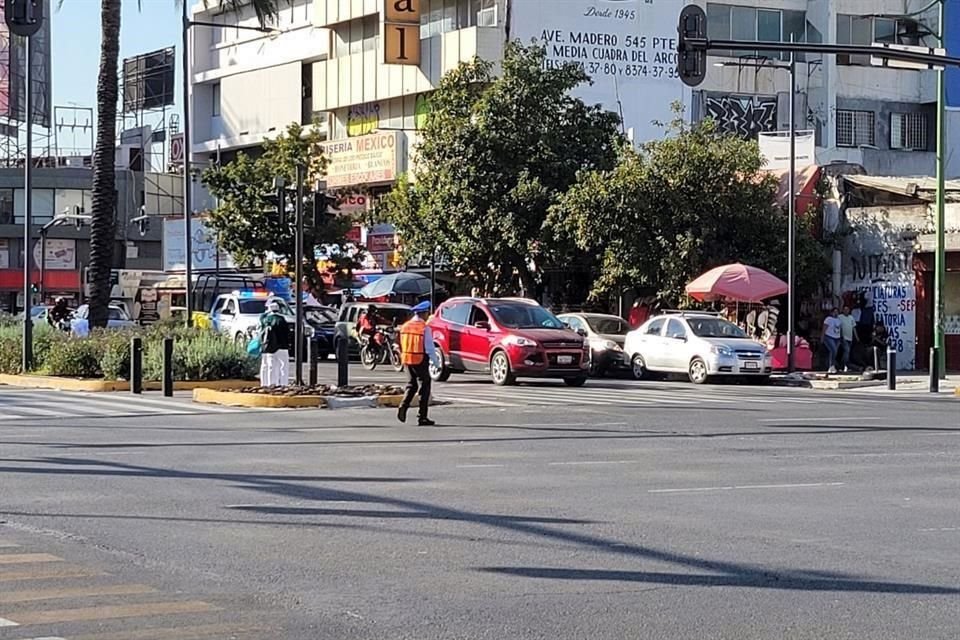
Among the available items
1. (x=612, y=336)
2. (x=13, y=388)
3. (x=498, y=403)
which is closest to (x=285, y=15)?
(x=612, y=336)

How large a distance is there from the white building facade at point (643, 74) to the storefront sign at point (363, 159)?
2.1 inches

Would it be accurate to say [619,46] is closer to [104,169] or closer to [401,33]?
[401,33]

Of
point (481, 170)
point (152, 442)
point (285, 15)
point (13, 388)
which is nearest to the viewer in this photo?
point (152, 442)

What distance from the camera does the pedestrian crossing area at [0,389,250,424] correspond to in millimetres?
22297

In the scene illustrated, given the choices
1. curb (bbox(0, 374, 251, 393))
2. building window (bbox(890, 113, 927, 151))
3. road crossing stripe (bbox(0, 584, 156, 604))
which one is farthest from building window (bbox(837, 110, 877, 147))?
road crossing stripe (bbox(0, 584, 156, 604))

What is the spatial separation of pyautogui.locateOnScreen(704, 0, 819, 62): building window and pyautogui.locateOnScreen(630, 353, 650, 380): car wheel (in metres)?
25.9

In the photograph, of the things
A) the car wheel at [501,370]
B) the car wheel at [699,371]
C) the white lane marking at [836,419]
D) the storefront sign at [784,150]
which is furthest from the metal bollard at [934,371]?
the storefront sign at [784,150]

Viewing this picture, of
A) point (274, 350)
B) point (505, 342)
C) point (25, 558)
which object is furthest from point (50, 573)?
point (505, 342)

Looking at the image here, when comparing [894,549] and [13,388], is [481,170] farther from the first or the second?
[894,549]

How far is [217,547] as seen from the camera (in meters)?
10.5

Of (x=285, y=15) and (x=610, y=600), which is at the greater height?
(x=285, y=15)

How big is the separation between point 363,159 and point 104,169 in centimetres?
2632

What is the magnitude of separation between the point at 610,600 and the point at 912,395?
22.2m

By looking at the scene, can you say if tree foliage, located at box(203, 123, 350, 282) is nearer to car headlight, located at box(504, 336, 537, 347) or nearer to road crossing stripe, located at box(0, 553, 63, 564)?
car headlight, located at box(504, 336, 537, 347)
